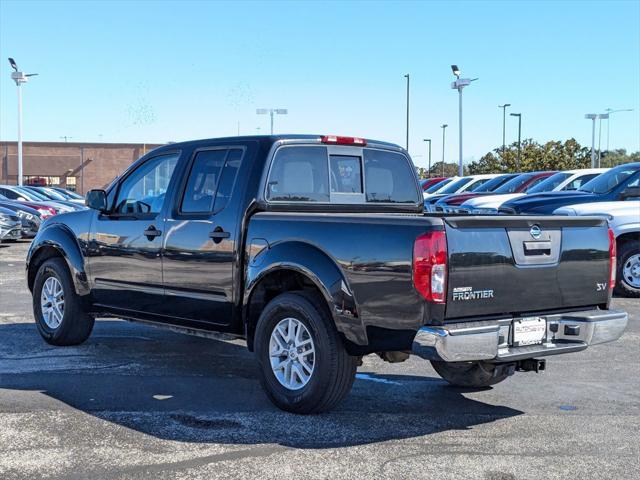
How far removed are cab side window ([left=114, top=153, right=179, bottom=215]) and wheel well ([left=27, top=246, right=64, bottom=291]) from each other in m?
1.14

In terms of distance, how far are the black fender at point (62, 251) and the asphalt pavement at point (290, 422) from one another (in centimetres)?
71

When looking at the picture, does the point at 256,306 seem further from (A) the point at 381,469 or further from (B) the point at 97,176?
(B) the point at 97,176

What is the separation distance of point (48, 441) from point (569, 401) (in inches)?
147

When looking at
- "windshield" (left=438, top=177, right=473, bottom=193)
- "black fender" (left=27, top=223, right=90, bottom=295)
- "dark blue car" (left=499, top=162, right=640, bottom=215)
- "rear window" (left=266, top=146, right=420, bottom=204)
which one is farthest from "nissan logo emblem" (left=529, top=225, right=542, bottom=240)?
"windshield" (left=438, top=177, right=473, bottom=193)

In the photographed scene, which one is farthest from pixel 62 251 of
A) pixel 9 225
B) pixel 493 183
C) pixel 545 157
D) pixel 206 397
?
pixel 545 157

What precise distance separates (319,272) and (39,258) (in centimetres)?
411

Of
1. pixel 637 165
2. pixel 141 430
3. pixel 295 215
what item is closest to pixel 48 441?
pixel 141 430

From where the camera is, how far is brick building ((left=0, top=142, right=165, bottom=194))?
235ft

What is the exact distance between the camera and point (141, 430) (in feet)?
17.3

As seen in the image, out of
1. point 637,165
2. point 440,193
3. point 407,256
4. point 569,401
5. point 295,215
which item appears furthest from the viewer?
point 440,193

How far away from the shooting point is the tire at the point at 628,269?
11.9 meters

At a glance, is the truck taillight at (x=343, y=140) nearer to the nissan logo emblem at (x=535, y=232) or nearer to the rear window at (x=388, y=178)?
the rear window at (x=388, y=178)

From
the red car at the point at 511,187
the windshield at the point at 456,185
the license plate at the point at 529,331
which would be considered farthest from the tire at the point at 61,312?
the windshield at the point at 456,185

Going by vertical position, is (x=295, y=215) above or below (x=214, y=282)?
above
